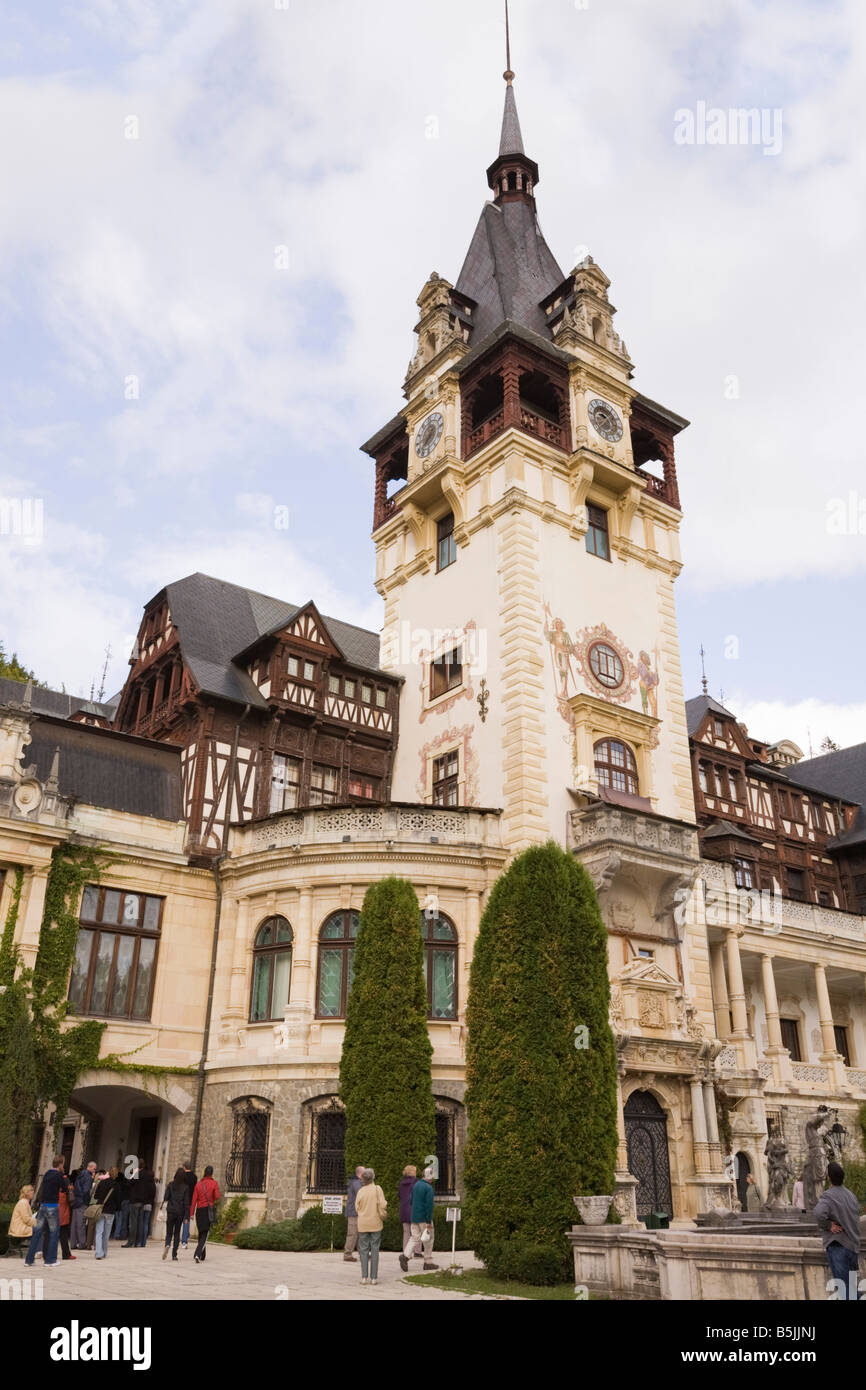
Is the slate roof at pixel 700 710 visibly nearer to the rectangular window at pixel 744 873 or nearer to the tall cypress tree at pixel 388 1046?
the rectangular window at pixel 744 873

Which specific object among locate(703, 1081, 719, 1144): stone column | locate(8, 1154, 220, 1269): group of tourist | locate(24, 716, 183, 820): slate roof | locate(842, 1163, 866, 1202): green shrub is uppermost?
locate(24, 716, 183, 820): slate roof

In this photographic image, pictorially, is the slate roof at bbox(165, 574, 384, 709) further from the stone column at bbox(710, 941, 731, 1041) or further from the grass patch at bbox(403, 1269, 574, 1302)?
the grass patch at bbox(403, 1269, 574, 1302)

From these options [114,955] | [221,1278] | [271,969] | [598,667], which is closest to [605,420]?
[598,667]

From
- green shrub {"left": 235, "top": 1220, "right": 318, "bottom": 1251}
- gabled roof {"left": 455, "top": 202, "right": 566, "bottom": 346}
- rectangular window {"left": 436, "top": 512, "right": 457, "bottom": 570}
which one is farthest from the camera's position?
gabled roof {"left": 455, "top": 202, "right": 566, "bottom": 346}

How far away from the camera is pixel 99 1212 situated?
20.8 metres

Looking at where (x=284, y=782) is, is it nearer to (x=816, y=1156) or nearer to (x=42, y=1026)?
(x=42, y=1026)

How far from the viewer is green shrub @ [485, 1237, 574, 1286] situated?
51.2 ft

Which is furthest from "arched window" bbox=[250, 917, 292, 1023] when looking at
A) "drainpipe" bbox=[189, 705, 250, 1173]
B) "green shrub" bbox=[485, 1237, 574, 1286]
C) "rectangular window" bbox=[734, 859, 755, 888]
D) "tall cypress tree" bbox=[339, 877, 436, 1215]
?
"rectangular window" bbox=[734, 859, 755, 888]

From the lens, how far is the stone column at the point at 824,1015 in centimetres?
3462

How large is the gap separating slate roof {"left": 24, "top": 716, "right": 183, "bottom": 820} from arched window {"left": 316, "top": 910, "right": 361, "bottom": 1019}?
230 inches

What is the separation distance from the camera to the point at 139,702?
34125 mm

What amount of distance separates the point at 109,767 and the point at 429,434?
15.6 m

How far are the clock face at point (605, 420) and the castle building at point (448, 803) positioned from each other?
115 mm
